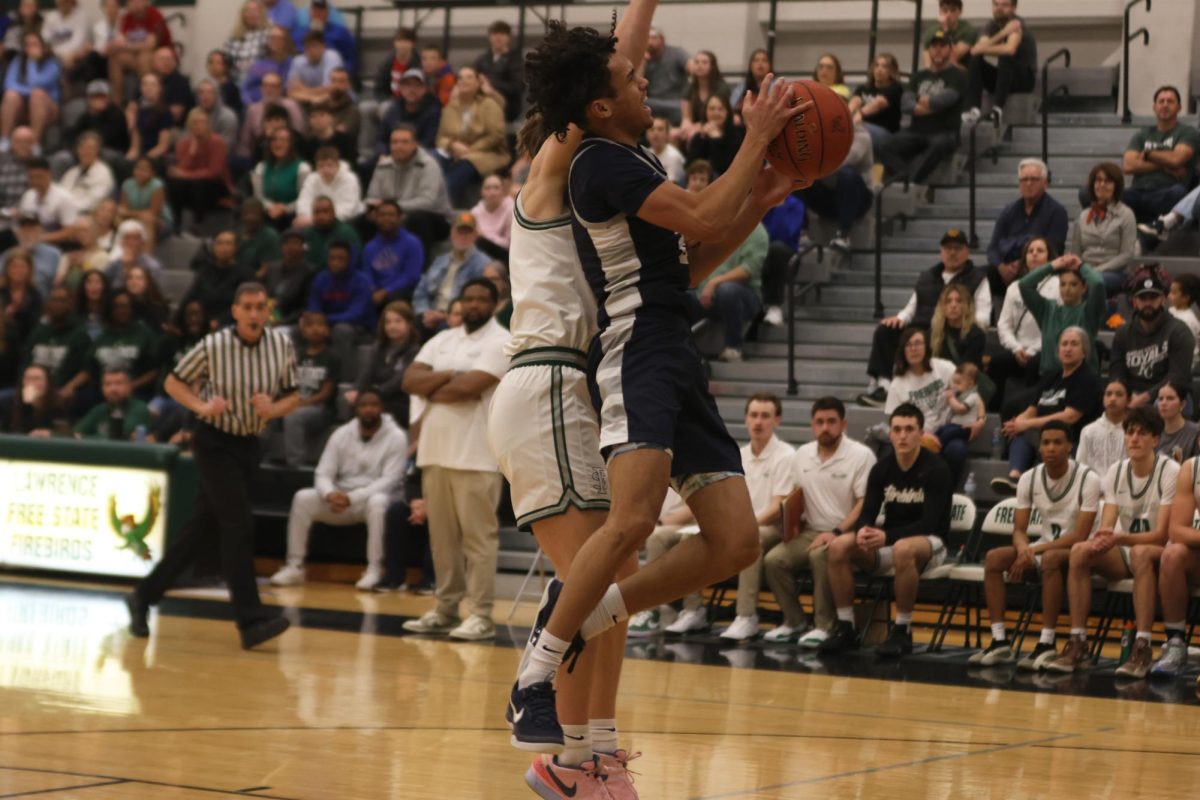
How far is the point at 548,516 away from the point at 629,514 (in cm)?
35

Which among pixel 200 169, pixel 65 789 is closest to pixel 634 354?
pixel 65 789

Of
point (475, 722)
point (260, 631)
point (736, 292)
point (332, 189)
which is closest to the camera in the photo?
point (475, 722)

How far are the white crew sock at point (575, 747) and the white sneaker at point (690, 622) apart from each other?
5413 millimetres

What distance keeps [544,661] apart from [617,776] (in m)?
0.41

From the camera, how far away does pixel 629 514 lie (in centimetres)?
434

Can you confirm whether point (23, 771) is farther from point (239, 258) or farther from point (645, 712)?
point (239, 258)

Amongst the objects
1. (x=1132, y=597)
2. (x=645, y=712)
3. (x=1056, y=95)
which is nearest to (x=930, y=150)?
(x=1056, y=95)

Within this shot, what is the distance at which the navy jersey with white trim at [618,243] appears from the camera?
445 centimetres

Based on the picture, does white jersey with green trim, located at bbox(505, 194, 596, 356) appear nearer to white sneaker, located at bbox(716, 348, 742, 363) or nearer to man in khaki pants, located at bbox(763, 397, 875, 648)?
man in khaki pants, located at bbox(763, 397, 875, 648)

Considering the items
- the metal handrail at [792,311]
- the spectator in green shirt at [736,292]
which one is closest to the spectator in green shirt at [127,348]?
the spectator in green shirt at [736,292]

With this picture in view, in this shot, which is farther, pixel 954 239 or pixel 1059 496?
pixel 954 239

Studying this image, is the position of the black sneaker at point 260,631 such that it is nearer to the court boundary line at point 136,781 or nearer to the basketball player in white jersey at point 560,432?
the court boundary line at point 136,781

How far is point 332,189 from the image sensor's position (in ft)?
49.1

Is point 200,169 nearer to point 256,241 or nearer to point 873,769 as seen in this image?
point 256,241
